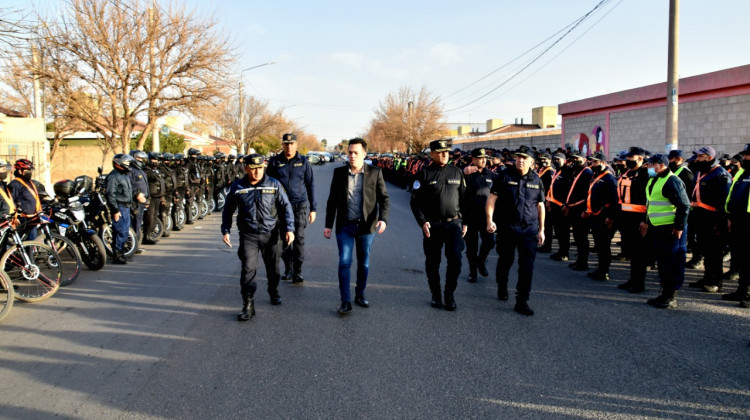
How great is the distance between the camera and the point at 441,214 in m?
6.38

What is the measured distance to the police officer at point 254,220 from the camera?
6.03 metres

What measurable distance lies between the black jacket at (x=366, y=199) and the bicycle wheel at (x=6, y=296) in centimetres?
353

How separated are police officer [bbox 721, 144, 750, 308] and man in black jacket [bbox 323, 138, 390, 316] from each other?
4371 millimetres

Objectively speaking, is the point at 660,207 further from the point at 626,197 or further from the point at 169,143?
the point at 169,143

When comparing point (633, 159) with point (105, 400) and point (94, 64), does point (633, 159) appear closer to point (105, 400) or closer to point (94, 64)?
point (105, 400)

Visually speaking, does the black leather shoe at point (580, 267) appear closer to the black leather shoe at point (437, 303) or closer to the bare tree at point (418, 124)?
the black leather shoe at point (437, 303)

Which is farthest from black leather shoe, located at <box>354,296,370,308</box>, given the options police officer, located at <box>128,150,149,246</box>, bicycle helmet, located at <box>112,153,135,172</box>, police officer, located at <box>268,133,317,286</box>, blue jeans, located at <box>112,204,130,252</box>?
bicycle helmet, located at <box>112,153,135,172</box>

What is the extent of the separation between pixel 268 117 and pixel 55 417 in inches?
2056

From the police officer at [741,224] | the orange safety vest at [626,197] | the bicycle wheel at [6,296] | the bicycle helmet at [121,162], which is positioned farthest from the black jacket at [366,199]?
the bicycle helmet at [121,162]

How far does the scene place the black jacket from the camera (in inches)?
250

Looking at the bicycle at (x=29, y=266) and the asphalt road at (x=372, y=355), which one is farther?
the bicycle at (x=29, y=266)

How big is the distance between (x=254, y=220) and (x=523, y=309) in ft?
10.6

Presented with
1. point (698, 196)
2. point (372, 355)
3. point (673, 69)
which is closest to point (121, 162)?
point (372, 355)

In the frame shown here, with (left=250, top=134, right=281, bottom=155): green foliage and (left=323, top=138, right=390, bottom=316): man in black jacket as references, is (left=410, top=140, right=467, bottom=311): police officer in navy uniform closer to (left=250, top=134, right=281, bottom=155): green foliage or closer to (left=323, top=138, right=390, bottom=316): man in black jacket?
(left=323, top=138, right=390, bottom=316): man in black jacket
